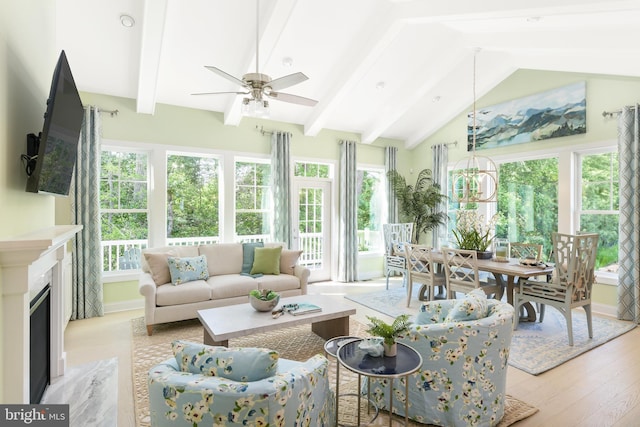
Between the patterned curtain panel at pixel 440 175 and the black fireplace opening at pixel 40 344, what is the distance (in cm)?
626

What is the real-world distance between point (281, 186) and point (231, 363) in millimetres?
4360

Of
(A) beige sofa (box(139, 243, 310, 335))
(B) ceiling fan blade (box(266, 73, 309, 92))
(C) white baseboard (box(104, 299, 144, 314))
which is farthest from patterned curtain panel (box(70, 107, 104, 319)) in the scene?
(B) ceiling fan blade (box(266, 73, 309, 92))

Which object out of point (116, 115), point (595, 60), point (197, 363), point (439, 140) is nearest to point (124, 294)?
point (116, 115)

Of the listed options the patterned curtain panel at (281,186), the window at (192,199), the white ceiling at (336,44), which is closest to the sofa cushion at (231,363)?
the white ceiling at (336,44)

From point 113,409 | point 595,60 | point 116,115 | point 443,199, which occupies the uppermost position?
point 595,60

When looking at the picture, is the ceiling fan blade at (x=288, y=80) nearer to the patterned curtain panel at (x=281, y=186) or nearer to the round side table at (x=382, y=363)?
the round side table at (x=382, y=363)

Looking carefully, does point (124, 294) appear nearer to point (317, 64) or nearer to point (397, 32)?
point (317, 64)

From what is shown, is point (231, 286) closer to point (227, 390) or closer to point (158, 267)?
point (158, 267)

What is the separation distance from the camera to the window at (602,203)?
4.65 metres

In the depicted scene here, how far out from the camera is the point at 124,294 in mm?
4770

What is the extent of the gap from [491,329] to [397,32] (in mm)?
3432

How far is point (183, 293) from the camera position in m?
3.92

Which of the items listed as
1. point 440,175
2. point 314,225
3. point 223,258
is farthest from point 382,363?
point 440,175

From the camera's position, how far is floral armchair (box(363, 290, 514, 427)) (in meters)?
2.09
